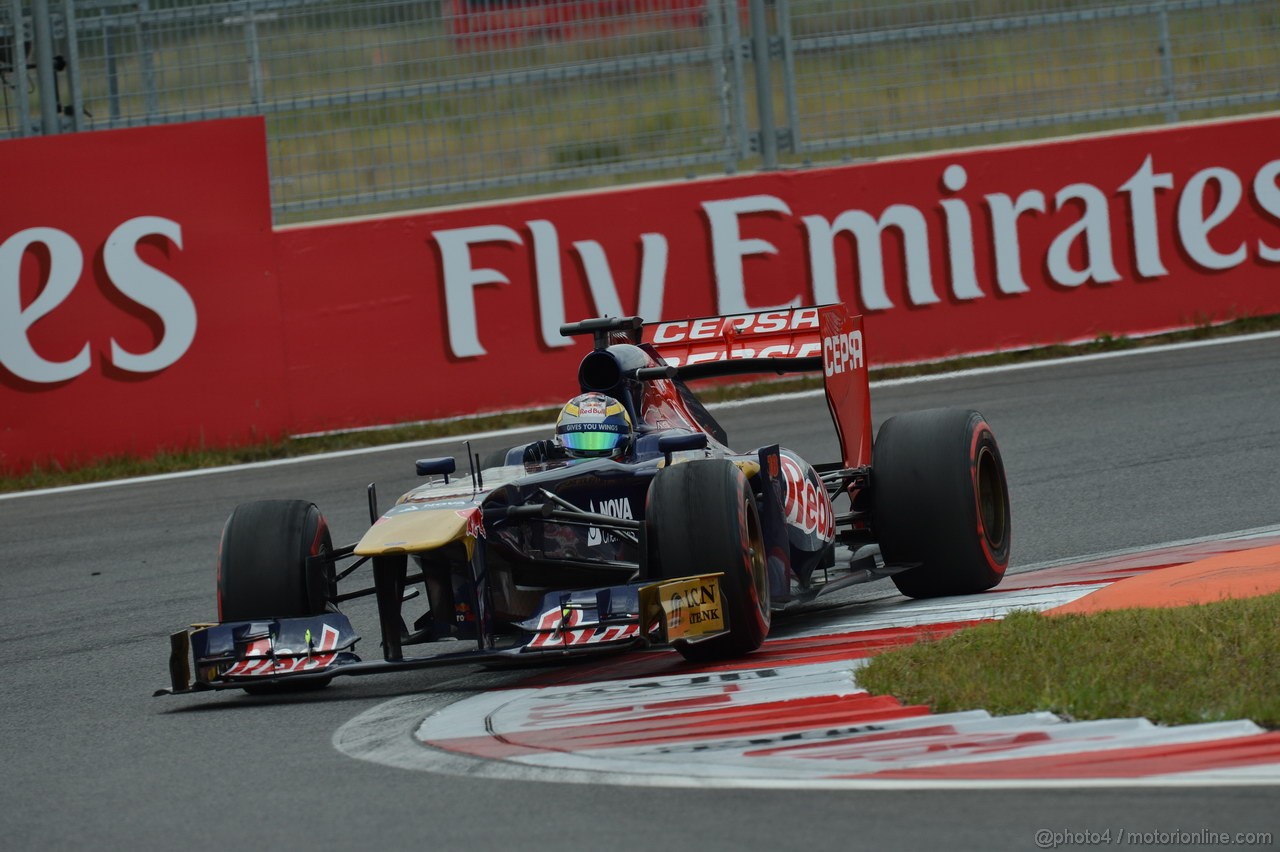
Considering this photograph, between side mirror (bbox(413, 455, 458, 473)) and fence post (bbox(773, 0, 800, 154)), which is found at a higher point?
Result: fence post (bbox(773, 0, 800, 154))

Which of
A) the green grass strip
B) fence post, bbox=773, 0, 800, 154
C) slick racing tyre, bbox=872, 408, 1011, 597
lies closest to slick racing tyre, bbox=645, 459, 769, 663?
the green grass strip

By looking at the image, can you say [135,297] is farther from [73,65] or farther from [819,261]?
[819,261]

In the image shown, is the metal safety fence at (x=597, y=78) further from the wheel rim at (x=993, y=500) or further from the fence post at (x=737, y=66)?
the wheel rim at (x=993, y=500)

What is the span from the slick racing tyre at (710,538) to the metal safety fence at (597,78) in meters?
8.35

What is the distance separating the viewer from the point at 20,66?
46.2 ft

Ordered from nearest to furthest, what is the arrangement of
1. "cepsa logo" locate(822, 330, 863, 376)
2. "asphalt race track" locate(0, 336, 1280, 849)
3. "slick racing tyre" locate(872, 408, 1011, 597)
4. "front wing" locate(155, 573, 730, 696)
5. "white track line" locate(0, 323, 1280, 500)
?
"asphalt race track" locate(0, 336, 1280, 849)
"front wing" locate(155, 573, 730, 696)
"slick racing tyre" locate(872, 408, 1011, 597)
"cepsa logo" locate(822, 330, 863, 376)
"white track line" locate(0, 323, 1280, 500)

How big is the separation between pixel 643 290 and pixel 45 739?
8.29 m

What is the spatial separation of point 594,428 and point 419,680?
1135 millimetres

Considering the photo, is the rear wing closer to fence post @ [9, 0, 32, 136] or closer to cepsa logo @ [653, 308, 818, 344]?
cepsa logo @ [653, 308, 818, 344]

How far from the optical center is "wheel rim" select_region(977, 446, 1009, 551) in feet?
26.9

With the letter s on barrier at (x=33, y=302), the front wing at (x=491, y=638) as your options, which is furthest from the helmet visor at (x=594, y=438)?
the letter s on barrier at (x=33, y=302)

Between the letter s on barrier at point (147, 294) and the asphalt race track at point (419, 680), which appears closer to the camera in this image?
the asphalt race track at point (419, 680)

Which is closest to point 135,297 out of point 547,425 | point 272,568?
point 547,425

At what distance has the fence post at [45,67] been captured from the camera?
14.0 meters
